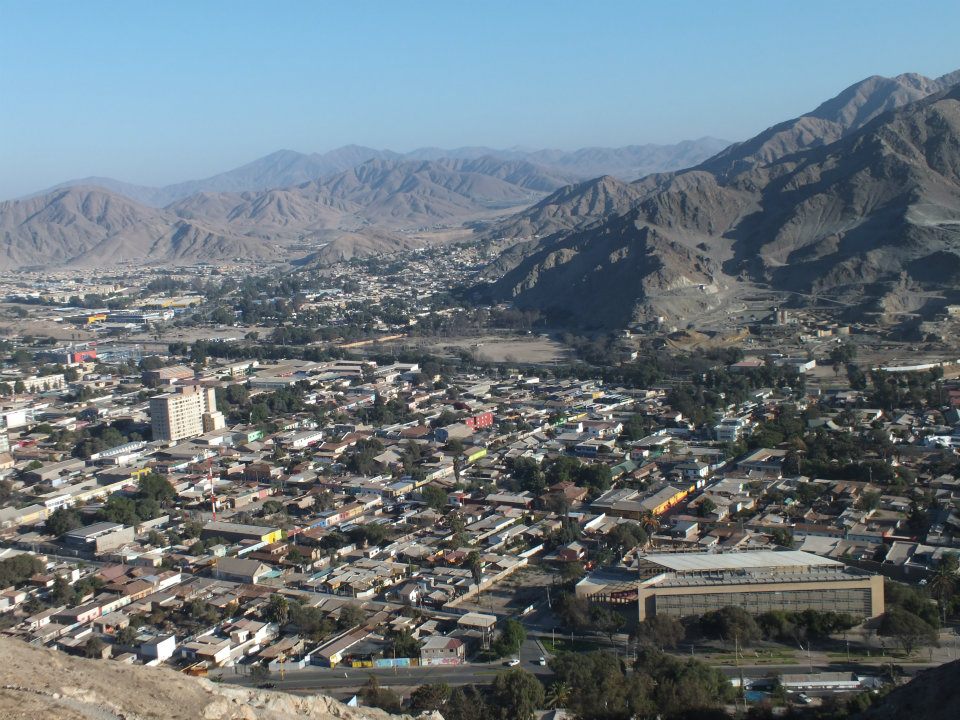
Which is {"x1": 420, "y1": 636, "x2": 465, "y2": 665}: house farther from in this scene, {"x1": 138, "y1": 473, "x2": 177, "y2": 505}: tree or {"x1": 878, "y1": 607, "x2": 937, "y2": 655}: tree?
{"x1": 138, "y1": 473, "x2": 177, "y2": 505}: tree

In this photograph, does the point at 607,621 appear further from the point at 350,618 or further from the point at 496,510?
the point at 496,510

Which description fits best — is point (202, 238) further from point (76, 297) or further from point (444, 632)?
point (444, 632)

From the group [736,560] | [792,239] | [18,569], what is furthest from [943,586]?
[792,239]

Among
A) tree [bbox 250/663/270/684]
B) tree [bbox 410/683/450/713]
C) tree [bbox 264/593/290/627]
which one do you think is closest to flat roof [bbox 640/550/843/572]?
tree [bbox 410/683/450/713]

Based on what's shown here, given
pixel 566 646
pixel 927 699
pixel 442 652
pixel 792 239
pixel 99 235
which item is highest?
pixel 99 235

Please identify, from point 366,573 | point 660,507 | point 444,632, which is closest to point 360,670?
point 444,632

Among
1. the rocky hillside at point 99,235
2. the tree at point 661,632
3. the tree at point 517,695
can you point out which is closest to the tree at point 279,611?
the tree at point 517,695

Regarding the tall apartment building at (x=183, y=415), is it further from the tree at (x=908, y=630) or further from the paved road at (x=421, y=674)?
the tree at (x=908, y=630)
